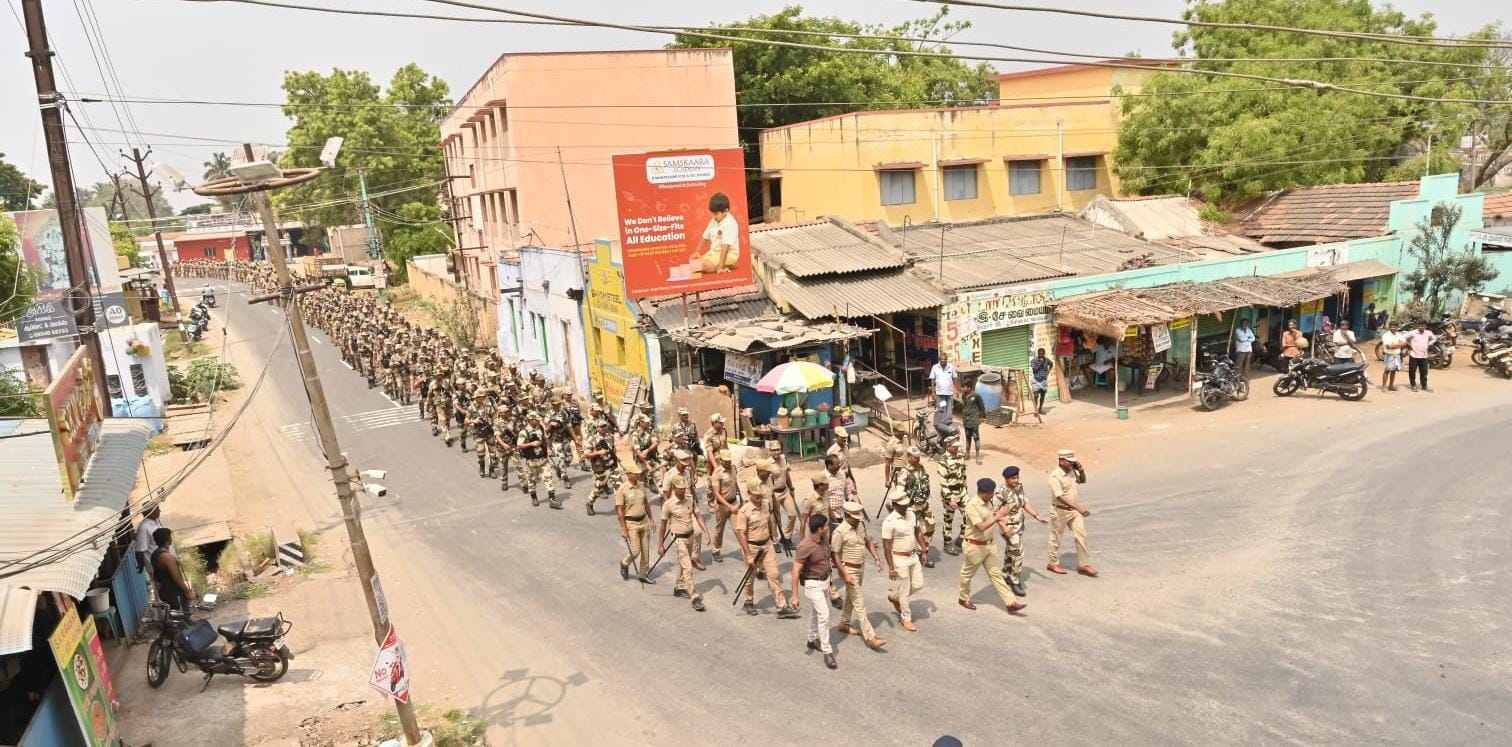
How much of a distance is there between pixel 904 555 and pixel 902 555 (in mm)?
20

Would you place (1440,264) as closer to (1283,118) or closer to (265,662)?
(1283,118)

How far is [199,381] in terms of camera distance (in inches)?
1112

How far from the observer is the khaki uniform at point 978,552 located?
946 centimetres

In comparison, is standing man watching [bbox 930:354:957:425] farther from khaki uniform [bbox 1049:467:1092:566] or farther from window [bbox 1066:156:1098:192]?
window [bbox 1066:156:1098:192]

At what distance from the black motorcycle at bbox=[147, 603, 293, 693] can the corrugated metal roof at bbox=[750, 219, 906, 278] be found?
41.0 feet

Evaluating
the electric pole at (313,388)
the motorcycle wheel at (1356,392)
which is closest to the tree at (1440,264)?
the motorcycle wheel at (1356,392)

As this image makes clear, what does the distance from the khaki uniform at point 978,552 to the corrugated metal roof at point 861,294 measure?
9030 mm

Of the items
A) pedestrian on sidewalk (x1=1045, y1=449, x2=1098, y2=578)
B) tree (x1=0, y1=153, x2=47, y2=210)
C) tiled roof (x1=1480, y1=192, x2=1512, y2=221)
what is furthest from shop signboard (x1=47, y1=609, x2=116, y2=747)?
tree (x1=0, y1=153, x2=47, y2=210)

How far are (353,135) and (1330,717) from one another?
54752 mm

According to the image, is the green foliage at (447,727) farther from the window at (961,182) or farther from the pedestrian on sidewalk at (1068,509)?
the window at (961,182)

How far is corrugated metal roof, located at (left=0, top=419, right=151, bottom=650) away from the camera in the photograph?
22.7ft

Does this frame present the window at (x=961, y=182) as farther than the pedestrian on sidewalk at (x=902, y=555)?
Yes

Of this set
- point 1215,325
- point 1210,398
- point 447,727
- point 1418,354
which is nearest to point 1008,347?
point 1210,398

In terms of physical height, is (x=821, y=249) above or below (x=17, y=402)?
above
